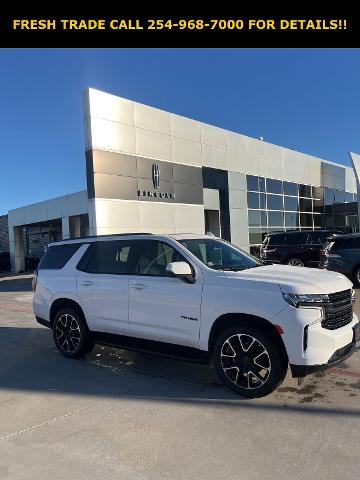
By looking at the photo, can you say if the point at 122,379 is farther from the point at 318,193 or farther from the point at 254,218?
the point at 318,193

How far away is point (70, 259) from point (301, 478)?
4658mm

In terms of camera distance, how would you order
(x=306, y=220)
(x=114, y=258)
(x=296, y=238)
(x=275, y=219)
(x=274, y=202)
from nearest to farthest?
(x=114, y=258) → (x=296, y=238) → (x=274, y=202) → (x=275, y=219) → (x=306, y=220)

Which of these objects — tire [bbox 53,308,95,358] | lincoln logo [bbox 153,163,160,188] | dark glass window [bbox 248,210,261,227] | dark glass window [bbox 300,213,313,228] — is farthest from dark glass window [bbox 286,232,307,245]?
tire [bbox 53,308,95,358]

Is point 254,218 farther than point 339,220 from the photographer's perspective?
No

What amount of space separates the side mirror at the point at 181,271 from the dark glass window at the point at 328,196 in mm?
28707

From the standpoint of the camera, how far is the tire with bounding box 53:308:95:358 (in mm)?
6348

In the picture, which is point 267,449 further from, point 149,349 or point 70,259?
point 70,259

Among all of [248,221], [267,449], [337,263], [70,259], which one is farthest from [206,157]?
[267,449]

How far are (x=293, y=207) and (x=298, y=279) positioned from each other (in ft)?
80.4

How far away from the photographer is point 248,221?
78.8 ft

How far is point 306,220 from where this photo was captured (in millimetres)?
29656

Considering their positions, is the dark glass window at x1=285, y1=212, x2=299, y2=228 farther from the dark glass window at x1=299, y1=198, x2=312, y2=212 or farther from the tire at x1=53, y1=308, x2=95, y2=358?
the tire at x1=53, y1=308, x2=95, y2=358

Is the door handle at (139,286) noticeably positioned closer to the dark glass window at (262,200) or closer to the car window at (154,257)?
the car window at (154,257)

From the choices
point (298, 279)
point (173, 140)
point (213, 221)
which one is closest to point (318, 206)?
point (213, 221)
